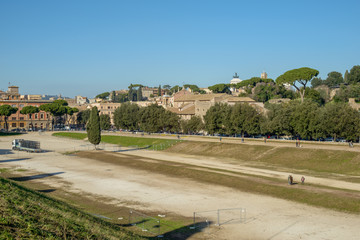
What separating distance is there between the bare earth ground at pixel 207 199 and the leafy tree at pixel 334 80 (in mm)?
112043

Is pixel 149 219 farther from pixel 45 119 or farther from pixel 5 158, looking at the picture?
pixel 45 119

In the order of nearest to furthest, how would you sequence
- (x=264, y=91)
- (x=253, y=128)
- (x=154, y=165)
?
(x=154, y=165) → (x=253, y=128) → (x=264, y=91)

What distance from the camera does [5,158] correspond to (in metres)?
59.5

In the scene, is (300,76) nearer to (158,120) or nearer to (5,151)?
(158,120)

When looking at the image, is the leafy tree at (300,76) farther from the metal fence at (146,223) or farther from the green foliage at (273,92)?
the metal fence at (146,223)

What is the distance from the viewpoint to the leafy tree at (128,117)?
104 metres

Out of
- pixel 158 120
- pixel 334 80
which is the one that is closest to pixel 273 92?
pixel 334 80

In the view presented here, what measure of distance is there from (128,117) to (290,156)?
63.6 meters

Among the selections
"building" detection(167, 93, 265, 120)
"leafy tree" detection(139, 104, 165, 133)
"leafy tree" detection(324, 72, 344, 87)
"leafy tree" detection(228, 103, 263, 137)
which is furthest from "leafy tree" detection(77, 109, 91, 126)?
"leafy tree" detection(324, 72, 344, 87)

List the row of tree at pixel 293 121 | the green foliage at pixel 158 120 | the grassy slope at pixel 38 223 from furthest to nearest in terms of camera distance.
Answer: the green foliage at pixel 158 120 → the row of tree at pixel 293 121 → the grassy slope at pixel 38 223

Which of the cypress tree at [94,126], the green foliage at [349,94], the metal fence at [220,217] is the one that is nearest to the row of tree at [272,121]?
the green foliage at [349,94]

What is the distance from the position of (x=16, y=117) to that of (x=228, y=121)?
→ 9253cm

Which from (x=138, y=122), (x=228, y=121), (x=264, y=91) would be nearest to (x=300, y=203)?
(x=228, y=121)

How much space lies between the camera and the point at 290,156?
164 feet
